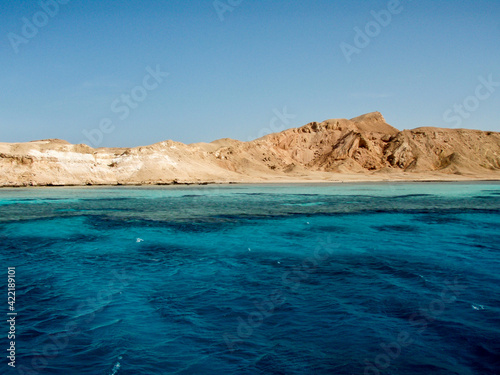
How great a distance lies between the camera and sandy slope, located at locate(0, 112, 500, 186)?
73188mm

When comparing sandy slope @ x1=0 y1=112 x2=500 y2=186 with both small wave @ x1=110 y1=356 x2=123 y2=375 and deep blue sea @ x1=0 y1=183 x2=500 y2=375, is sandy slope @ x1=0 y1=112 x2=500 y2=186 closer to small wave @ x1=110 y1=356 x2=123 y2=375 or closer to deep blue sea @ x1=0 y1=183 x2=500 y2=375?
deep blue sea @ x1=0 y1=183 x2=500 y2=375

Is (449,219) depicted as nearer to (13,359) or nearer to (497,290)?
(497,290)

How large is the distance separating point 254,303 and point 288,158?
106 metres

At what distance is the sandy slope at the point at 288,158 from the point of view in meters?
73.2

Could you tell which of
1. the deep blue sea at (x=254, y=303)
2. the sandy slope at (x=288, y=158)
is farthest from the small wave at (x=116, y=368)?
the sandy slope at (x=288, y=158)

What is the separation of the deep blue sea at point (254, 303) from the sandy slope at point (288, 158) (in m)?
56.9

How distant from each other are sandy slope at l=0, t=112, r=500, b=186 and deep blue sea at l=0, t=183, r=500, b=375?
56891 mm

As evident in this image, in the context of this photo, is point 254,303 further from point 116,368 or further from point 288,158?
point 288,158

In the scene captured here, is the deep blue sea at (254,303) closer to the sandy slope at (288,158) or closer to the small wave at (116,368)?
the small wave at (116,368)

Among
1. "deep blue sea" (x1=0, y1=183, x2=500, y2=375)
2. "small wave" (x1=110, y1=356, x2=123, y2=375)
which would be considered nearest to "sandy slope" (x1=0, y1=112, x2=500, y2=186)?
"deep blue sea" (x1=0, y1=183, x2=500, y2=375)

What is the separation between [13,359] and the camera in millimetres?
7309

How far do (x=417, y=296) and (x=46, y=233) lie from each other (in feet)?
63.0

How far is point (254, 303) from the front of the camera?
10.2 meters

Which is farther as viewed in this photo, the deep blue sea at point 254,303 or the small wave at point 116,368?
the deep blue sea at point 254,303
